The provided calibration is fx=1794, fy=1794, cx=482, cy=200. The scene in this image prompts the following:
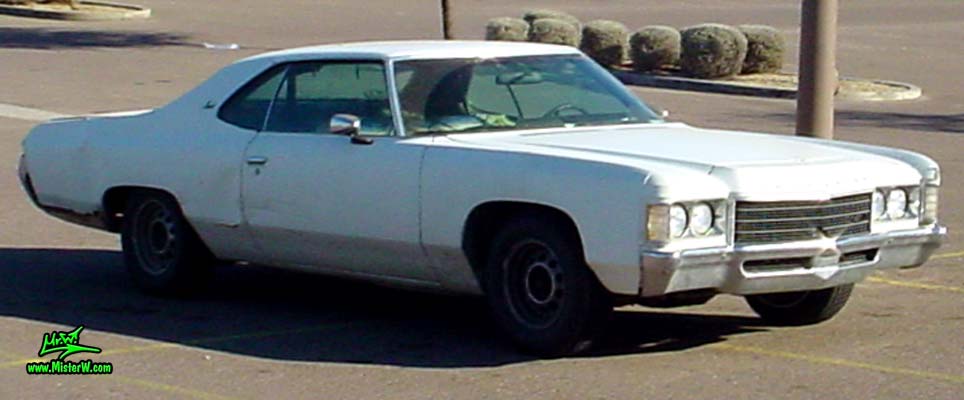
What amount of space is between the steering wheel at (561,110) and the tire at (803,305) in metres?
1.30

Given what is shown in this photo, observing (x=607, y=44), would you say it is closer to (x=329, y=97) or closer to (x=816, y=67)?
(x=816, y=67)

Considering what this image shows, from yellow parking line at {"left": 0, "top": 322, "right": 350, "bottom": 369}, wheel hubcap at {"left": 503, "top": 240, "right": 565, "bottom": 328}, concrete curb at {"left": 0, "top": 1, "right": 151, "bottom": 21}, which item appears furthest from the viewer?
concrete curb at {"left": 0, "top": 1, "right": 151, "bottom": 21}

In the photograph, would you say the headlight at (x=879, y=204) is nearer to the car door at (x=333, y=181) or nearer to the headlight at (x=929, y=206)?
the headlight at (x=929, y=206)

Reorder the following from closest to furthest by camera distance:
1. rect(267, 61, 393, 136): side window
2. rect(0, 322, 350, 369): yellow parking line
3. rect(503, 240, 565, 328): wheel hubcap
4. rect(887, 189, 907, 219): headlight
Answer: rect(503, 240, 565, 328): wheel hubcap → rect(0, 322, 350, 369): yellow parking line → rect(887, 189, 907, 219): headlight → rect(267, 61, 393, 136): side window

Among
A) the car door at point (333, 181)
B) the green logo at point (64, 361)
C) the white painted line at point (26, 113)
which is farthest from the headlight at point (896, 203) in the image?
the white painted line at point (26, 113)

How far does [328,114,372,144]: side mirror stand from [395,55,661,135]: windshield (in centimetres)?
24

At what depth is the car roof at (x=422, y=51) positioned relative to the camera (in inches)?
365

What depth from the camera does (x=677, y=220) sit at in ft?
25.5

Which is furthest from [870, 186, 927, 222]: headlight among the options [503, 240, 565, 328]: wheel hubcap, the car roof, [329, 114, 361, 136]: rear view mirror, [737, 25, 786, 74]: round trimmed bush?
[737, 25, 786, 74]: round trimmed bush

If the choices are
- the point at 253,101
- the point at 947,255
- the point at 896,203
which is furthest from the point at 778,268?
the point at 947,255

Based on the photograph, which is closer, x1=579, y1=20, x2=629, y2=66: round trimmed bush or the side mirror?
the side mirror

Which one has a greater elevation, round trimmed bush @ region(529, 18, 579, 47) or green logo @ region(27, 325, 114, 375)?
green logo @ region(27, 325, 114, 375)

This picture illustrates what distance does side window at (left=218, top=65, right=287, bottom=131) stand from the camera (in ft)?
31.7

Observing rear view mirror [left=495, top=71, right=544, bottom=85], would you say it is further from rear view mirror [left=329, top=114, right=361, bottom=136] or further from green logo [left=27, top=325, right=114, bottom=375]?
green logo [left=27, top=325, right=114, bottom=375]
